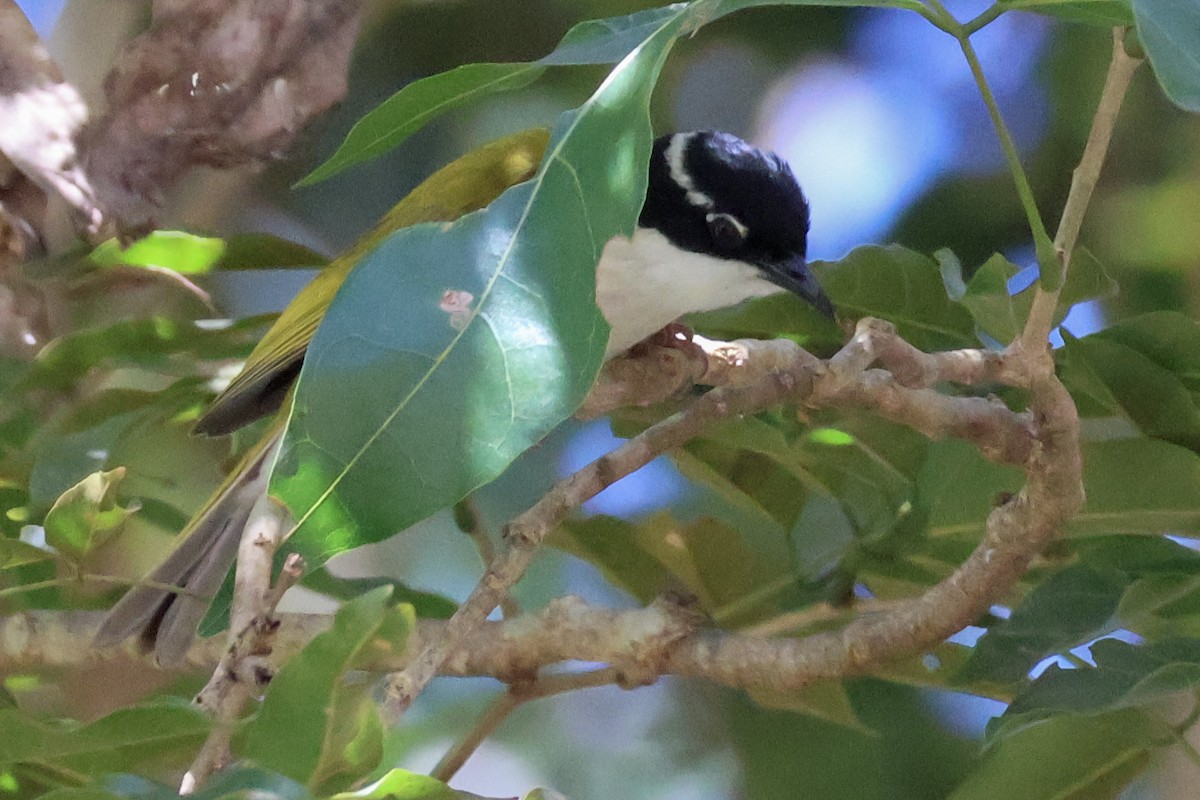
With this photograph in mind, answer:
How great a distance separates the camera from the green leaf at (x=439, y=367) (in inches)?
21.9

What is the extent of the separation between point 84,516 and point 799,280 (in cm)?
75

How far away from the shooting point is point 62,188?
53.4 inches

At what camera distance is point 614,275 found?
1.41 m

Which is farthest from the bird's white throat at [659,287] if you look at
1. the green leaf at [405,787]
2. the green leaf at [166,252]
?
the green leaf at [405,787]

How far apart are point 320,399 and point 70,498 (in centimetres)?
39

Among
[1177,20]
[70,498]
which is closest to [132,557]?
[70,498]

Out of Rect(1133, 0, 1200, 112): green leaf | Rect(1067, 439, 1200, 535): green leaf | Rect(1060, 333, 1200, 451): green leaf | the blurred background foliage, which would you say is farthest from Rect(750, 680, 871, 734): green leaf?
Rect(1133, 0, 1200, 112): green leaf

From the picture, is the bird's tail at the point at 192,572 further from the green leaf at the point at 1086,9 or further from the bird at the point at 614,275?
the green leaf at the point at 1086,9

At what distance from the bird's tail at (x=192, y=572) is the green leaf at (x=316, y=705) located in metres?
0.55

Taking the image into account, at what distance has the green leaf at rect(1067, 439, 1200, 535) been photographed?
3.48 feet

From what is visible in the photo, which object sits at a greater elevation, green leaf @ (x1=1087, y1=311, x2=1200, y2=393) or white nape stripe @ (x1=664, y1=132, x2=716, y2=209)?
white nape stripe @ (x1=664, y1=132, x2=716, y2=209)

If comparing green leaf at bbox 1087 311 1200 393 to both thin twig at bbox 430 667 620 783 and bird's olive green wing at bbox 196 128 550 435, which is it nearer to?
thin twig at bbox 430 667 620 783

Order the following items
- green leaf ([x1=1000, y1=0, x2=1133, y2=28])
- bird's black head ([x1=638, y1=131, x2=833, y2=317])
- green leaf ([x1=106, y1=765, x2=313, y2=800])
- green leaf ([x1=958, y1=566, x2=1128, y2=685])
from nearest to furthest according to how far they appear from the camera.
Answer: green leaf ([x1=106, y1=765, x2=313, y2=800]) → green leaf ([x1=1000, y1=0, x2=1133, y2=28]) → green leaf ([x1=958, y1=566, x2=1128, y2=685]) → bird's black head ([x1=638, y1=131, x2=833, y2=317])

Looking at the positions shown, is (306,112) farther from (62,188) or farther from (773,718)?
(773,718)
